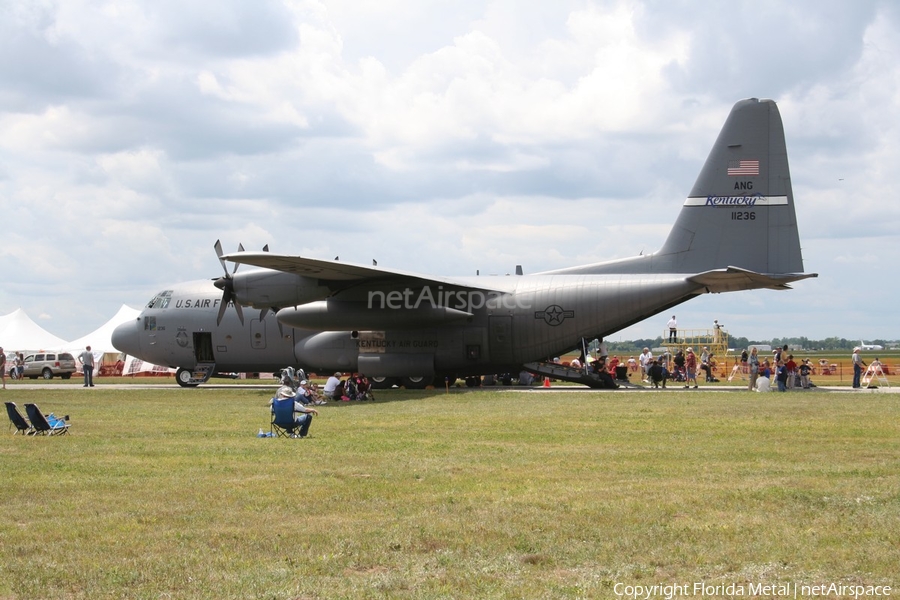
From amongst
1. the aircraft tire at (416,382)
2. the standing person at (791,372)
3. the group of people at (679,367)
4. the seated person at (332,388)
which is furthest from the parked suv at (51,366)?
the standing person at (791,372)

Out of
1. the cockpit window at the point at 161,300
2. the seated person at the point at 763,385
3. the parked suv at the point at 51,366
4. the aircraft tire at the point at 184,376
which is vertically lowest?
the seated person at the point at 763,385

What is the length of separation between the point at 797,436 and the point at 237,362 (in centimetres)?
2273

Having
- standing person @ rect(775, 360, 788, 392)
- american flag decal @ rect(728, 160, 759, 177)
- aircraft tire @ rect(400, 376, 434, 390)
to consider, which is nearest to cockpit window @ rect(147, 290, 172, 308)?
aircraft tire @ rect(400, 376, 434, 390)

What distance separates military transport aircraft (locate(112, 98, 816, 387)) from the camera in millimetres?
28578

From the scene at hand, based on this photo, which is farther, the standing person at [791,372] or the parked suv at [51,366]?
the parked suv at [51,366]

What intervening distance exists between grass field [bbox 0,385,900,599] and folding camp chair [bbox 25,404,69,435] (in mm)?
505

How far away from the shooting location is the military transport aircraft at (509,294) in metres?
28.6

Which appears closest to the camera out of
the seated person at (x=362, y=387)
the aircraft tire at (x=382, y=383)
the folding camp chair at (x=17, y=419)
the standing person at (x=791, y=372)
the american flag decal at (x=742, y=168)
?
the folding camp chair at (x=17, y=419)

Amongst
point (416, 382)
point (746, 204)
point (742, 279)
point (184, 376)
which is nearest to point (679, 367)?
point (742, 279)

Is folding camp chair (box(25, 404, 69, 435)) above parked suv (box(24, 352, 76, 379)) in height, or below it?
below

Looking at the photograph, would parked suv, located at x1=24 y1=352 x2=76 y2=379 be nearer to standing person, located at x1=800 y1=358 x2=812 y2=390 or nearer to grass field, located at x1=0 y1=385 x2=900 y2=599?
grass field, located at x1=0 y1=385 x2=900 y2=599

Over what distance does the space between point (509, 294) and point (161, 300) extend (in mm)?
13719

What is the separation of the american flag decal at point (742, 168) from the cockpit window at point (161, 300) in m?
20.7

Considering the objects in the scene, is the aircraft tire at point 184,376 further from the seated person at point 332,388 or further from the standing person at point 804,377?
the standing person at point 804,377
